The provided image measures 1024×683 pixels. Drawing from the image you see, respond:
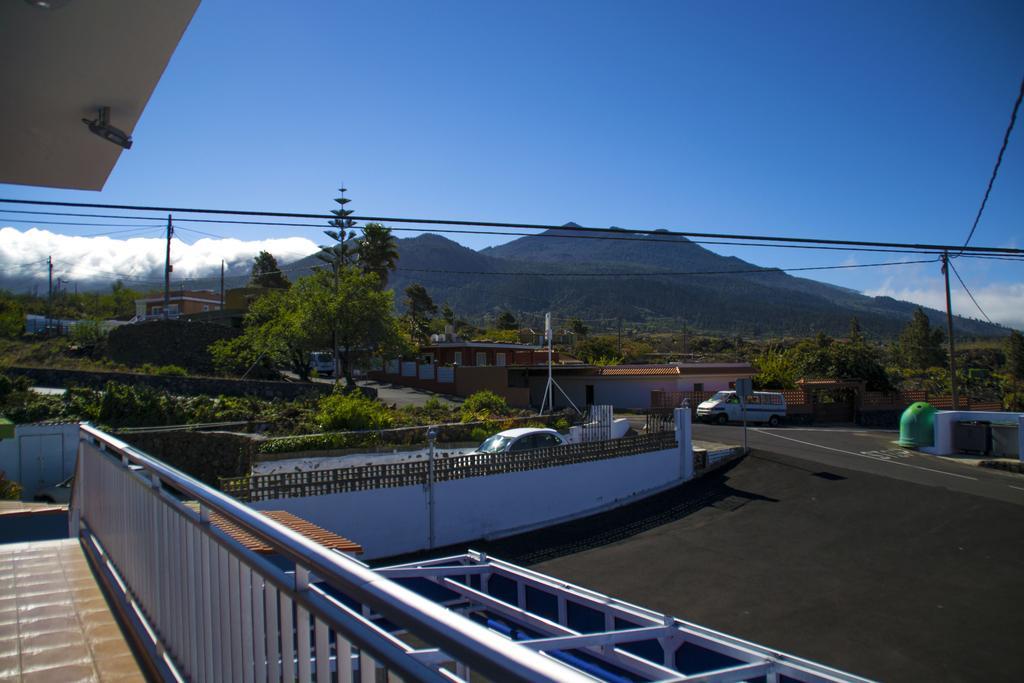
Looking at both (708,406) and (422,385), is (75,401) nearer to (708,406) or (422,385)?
(422,385)

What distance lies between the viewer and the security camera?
4.36m

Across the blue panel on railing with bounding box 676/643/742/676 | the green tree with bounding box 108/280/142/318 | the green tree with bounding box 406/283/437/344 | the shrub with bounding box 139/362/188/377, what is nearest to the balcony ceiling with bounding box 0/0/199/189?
the blue panel on railing with bounding box 676/643/742/676

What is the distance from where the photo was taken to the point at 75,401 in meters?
18.7

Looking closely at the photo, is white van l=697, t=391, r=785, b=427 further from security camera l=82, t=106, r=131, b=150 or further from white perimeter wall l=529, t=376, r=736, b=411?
security camera l=82, t=106, r=131, b=150

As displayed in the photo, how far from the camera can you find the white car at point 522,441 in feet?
56.6

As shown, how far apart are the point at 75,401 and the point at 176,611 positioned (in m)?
18.8

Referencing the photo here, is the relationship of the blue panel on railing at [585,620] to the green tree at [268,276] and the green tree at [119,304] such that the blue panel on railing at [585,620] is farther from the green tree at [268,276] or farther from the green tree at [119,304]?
the green tree at [119,304]

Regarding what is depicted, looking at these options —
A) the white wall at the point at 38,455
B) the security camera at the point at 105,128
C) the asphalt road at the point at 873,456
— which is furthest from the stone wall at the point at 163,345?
the security camera at the point at 105,128

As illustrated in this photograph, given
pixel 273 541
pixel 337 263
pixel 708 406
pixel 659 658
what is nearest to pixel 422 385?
pixel 337 263

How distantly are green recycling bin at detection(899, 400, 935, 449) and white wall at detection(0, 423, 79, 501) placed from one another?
2777 cm

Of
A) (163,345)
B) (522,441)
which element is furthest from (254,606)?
(163,345)

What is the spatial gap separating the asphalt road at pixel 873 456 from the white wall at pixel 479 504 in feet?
22.6

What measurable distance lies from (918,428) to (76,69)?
29.3 m

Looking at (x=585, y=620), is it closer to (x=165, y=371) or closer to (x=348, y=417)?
(x=348, y=417)
